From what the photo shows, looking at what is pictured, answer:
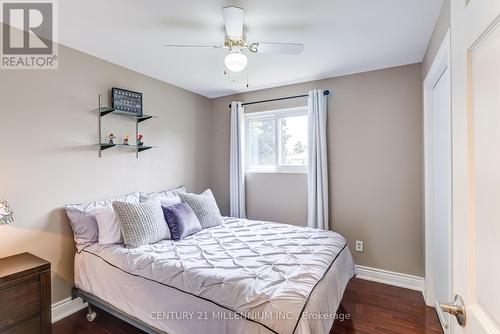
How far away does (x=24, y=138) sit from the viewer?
2.14 m

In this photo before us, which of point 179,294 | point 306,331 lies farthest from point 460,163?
point 179,294

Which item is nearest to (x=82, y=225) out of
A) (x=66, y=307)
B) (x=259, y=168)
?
(x=66, y=307)

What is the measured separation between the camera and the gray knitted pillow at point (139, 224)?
88.1 inches

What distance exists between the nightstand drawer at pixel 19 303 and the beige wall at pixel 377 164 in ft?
9.08

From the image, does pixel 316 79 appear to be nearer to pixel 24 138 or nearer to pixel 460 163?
pixel 460 163

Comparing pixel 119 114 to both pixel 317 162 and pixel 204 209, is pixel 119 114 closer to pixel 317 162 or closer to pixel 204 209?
pixel 204 209

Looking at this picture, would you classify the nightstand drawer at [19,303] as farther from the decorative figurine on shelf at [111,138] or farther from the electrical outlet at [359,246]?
the electrical outlet at [359,246]

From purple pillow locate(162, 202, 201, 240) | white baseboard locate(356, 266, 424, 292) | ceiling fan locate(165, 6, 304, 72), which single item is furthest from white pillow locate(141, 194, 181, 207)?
white baseboard locate(356, 266, 424, 292)

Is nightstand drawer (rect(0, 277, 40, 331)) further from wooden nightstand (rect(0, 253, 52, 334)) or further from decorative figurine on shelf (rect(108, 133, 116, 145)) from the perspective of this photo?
decorative figurine on shelf (rect(108, 133, 116, 145))

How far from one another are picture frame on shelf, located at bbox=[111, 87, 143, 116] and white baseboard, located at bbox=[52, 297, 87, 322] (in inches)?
75.7

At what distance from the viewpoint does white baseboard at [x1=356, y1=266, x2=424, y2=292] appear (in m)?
Answer: 2.79

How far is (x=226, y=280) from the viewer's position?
1612 millimetres

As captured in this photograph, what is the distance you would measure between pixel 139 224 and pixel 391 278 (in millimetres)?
2778

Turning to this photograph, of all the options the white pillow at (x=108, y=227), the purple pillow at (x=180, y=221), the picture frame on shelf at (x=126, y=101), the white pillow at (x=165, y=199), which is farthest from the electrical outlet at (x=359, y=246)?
the picture frame on shelf at (x=126, y=101)
